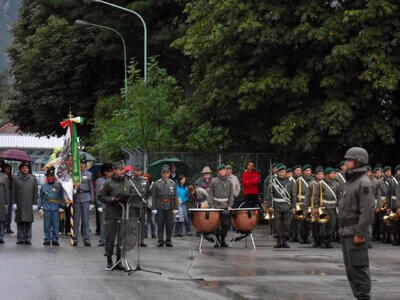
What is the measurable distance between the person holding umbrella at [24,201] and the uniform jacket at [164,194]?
9.25 feet

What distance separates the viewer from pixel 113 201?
17328mm

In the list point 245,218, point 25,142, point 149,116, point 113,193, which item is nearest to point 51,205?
point 245,218

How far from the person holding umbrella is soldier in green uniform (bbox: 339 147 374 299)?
471 inches

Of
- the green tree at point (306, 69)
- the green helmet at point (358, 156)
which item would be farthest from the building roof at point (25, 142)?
the green helmet at point (358, 156)

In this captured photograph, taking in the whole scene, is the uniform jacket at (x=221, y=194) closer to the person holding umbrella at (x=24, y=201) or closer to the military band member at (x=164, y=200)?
the military band member at (x=164, y=200)

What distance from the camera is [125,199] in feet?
56.8

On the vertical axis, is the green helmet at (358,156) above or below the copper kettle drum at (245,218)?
above

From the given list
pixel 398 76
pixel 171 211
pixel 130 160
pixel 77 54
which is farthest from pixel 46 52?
pixel 171 211

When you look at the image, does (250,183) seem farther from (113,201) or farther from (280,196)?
(113,201)

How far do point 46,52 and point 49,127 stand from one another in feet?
14.2

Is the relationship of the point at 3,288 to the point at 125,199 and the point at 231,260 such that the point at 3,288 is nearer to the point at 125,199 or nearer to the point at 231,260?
the point at 125,199

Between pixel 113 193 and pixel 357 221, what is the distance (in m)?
6.40

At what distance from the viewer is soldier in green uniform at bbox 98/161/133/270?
1739 centimetres

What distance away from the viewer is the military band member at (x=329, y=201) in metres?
24.2
